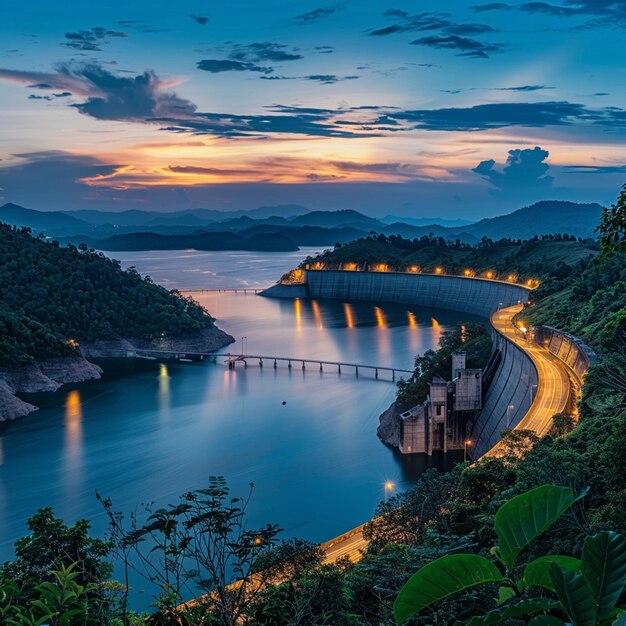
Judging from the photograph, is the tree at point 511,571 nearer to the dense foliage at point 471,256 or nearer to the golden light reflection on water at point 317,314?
the dense foliage at point 471,256

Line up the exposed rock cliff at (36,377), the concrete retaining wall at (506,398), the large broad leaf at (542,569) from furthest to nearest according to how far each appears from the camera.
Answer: the exposed rock cliff at (36,377), the concrete retaining wall at (506,398), the large broad leaf at (542,569)

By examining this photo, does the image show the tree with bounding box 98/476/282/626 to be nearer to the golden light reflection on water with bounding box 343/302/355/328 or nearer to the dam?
the dam

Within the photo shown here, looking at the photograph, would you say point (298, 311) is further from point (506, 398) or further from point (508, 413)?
point (508, 413)

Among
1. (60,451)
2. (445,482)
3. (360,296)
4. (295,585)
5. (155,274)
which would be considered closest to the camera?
(295,585)

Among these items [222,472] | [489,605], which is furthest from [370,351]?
[489,605]

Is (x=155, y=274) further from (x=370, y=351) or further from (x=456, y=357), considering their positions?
(x=456, y=357)

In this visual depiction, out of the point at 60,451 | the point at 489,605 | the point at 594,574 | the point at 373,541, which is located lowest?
the point at 60,451

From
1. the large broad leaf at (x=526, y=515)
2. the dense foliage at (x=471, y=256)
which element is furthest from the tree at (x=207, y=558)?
the dense foliage at (x=471, y=256)
